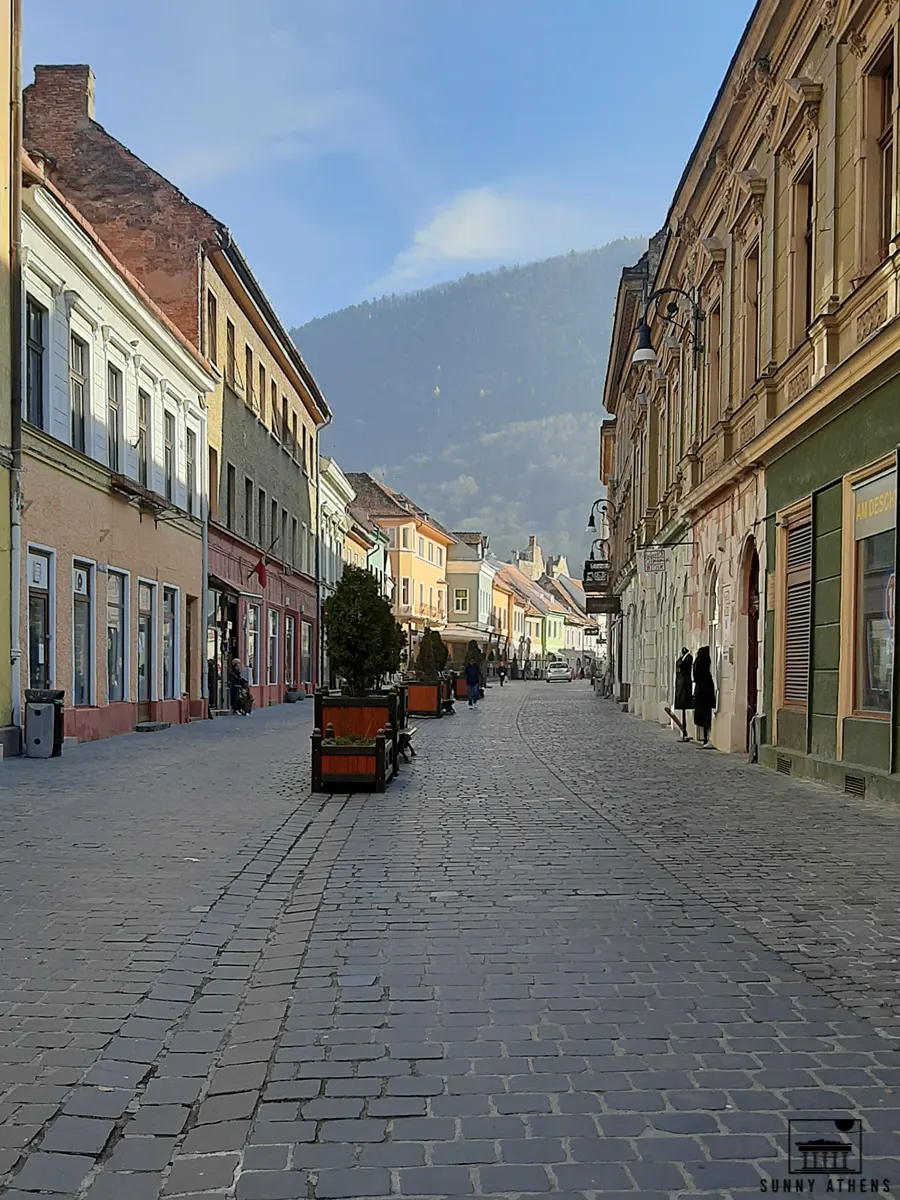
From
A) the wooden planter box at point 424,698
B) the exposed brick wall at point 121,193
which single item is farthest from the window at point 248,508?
the wooden planter box at point 424,698

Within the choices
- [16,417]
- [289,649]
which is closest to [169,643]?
[16,417]

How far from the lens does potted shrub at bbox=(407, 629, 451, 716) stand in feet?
99.1

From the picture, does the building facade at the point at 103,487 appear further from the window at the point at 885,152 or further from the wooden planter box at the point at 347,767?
the window at the point at 885,152

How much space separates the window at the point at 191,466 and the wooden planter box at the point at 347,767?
15.7 m

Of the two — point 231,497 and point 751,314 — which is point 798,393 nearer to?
point 751,314

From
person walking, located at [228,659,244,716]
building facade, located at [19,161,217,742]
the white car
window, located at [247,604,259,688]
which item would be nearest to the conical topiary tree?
building facade, located at [19,161,217,742]

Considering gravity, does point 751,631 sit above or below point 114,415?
below

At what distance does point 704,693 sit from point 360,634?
6620 mm

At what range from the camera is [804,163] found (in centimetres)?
1466

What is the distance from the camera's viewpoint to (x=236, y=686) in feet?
101

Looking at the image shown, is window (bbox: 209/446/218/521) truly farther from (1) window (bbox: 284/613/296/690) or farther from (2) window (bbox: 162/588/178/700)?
(1) window (bbox: 284/613/296/690)

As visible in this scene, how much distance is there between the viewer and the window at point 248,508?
33875 mm

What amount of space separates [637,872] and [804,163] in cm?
1029

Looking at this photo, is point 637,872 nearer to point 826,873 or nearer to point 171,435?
point 826,873
